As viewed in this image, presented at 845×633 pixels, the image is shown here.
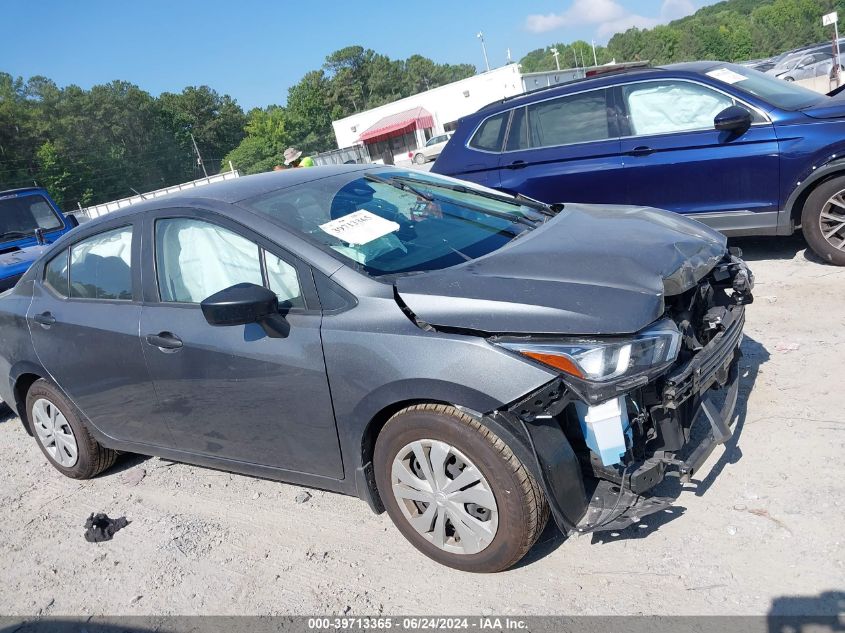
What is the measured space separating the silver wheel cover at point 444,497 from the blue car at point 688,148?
401cm

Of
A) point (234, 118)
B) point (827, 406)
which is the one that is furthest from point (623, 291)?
point (234, 118)

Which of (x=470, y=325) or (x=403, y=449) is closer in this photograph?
(x=470, y=325)

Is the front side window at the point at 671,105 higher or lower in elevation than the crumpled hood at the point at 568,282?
higher

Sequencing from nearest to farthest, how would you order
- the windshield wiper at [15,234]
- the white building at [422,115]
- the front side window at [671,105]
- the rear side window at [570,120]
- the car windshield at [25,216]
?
the front side window at [671,105], the rear side window at [570,120], the windshield wiper at [15,234], the car windshield at [25,216], the white building at [422,115]

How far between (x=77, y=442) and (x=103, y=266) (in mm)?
1230

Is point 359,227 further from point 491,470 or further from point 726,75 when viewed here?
point 726,75

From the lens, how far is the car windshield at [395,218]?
3021mm

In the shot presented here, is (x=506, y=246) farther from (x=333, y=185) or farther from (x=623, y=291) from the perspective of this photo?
(x=333, y=185)

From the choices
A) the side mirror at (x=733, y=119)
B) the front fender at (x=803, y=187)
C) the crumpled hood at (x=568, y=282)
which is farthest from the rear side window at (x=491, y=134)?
the crumpled hood at (x=568, y=282)

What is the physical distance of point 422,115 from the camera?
57.8 metres

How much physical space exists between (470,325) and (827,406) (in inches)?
84.3

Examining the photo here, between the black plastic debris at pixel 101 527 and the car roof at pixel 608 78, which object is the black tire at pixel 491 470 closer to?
the black plastic debris at pixel 101 527

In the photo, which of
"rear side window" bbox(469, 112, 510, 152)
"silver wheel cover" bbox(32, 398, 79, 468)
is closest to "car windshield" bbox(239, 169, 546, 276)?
"silver wheel cover" bbox(32, 398, 79, 468)

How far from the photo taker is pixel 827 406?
342 centimetres
